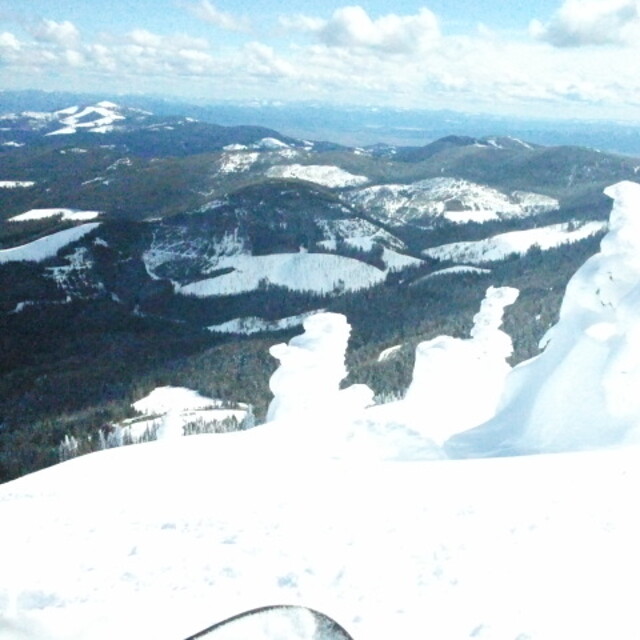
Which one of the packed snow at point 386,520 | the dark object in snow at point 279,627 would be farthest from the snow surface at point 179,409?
the dark object in snow at point 279,627

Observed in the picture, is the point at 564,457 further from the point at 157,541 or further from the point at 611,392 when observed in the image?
the point at 157,541

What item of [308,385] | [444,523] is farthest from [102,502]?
[308,385]

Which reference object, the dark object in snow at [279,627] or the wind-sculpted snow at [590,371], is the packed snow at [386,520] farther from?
the dark object in snow at [279,627]

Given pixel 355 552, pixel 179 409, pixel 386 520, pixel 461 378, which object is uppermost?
pixel 355 552

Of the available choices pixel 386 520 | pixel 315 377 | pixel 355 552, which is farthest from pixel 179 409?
pixel 355 552

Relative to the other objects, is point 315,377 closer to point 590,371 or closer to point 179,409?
point 590,371

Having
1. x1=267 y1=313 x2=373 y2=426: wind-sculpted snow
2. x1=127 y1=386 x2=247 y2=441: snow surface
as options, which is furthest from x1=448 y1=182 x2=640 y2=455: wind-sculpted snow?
x1=127 y1=386 x2=247 y2=441: snow surface
